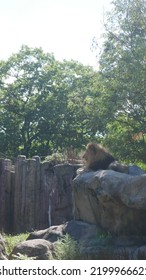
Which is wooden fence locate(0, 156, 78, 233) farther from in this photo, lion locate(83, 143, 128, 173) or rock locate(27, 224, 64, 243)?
rock locate(27, 224, 64, 243)

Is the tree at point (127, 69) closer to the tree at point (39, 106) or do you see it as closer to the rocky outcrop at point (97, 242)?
the rocky outcrop at point (97, 242)

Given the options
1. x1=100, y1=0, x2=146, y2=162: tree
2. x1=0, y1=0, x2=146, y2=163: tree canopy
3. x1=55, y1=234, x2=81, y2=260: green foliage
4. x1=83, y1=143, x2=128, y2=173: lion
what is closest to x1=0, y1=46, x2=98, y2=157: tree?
x1=0, y1=0, x2=146, y2=163: tree canopy

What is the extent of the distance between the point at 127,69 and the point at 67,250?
351 inches

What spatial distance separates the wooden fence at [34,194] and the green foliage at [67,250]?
14.9ft

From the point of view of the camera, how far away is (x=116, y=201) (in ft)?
30.1

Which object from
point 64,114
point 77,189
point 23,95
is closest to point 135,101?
point 77,189

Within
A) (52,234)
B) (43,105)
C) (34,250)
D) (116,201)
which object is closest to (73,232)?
(52,234)

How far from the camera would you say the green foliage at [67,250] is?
338 inches

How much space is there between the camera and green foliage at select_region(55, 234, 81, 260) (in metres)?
8.59

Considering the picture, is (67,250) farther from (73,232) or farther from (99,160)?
(99,160)

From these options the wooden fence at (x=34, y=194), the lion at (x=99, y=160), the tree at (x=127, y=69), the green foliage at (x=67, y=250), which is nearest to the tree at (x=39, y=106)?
the tree at (x=127, y=69)

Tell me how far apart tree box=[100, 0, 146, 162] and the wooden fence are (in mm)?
3973

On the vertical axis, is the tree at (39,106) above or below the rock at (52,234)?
above
